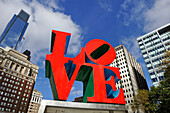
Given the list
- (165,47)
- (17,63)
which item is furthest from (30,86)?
(165,47)

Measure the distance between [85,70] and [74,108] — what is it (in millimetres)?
5306

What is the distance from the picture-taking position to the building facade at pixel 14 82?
6006 cm

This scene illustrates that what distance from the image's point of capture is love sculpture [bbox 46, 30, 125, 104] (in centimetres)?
1166

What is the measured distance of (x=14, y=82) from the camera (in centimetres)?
6588

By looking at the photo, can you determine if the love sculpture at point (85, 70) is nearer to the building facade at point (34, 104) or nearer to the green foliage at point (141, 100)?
the green foliage at point (141, 100)

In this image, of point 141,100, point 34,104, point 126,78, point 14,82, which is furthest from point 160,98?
point 34,104

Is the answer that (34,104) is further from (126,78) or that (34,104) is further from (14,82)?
(126,78)

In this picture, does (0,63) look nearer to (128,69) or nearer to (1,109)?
(1,109)

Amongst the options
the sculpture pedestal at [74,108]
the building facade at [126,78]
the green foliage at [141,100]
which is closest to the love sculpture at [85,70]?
the sculpture pedestal at [74,108]

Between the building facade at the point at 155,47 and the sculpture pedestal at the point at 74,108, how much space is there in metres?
50.8

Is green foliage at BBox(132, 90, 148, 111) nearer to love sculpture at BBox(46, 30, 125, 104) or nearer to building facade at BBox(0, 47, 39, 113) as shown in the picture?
love sculpture at BBox(46, 30, 125, 104)

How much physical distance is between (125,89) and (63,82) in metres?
59.4

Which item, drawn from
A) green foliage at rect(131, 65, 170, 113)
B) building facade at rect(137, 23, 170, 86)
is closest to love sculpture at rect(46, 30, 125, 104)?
green foliage at rect(131, 65, 170, 113)

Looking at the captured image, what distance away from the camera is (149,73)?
56.6m
